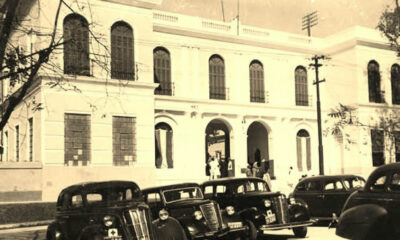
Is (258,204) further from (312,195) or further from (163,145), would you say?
(163,145)

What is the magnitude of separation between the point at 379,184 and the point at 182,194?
569cm

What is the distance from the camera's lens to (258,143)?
114ft

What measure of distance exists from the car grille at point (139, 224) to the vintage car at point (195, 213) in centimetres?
184

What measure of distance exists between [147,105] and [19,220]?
8.45 m

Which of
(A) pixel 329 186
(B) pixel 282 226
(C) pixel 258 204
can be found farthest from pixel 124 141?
(B) pixel 282 226

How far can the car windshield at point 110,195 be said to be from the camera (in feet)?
33.9

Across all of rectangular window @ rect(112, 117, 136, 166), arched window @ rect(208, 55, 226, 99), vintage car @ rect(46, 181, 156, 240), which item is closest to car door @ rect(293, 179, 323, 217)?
vintage car @ rect(46, 181, 156, 240)

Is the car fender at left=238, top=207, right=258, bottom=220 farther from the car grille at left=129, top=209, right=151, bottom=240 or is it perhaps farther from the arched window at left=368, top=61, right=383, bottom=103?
the arched window at left=368, top=61, right=383, bottom=103

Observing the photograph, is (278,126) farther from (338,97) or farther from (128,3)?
(128,3)

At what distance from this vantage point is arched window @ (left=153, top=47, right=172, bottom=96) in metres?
Answer: 29.4

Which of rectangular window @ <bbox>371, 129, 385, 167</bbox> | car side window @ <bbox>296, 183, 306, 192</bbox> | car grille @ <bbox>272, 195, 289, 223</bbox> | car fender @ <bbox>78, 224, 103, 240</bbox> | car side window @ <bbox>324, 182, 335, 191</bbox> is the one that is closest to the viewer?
car fender @ <bbox>78, 224, 103, 240</bbox>

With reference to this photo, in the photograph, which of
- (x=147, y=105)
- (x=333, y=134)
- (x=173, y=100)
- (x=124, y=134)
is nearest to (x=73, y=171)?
(x=124, y=134)

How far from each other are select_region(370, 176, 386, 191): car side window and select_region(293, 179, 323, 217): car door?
9.10 m

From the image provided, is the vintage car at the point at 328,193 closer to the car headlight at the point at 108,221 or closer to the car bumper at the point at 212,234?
the car bumper at the point at 212,234
